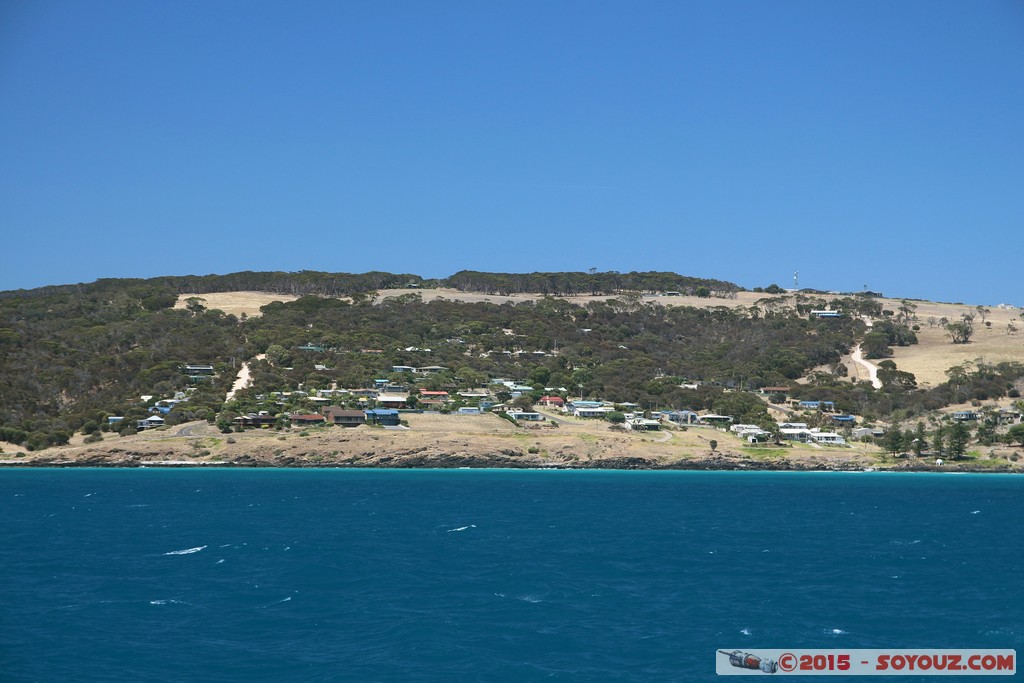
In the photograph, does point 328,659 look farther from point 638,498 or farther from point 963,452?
point 963,452

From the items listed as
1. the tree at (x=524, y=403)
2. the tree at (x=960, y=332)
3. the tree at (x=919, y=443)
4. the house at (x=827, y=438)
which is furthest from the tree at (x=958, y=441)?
the tree at (x=960, y=332)

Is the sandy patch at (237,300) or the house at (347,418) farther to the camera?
the sandy patch at (237,300)

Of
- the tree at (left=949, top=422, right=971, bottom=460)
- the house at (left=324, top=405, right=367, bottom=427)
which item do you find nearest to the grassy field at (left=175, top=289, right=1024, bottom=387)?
the tree at (left=949, top=422, right=971, bottom=460)

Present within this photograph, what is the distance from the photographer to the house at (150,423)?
104188mm

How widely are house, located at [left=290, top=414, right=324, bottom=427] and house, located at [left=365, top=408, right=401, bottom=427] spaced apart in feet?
17.4

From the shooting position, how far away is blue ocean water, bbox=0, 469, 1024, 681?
90.7 ft

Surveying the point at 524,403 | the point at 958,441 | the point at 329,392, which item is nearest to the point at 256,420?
the point at 329,392

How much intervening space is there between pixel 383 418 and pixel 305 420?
27.7 feet

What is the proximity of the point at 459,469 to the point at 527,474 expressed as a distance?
25.1 ft

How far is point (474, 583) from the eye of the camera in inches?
1471

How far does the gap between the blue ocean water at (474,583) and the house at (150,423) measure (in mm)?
33232

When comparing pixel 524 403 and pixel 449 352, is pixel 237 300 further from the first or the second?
pixel 524 403

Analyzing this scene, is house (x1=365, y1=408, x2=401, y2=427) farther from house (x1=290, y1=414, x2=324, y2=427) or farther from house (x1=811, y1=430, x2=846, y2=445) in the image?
house (x1=811, y1=430, x2=846, y2=445)

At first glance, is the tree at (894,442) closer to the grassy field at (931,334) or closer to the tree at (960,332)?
the grassy field at (931,334)
